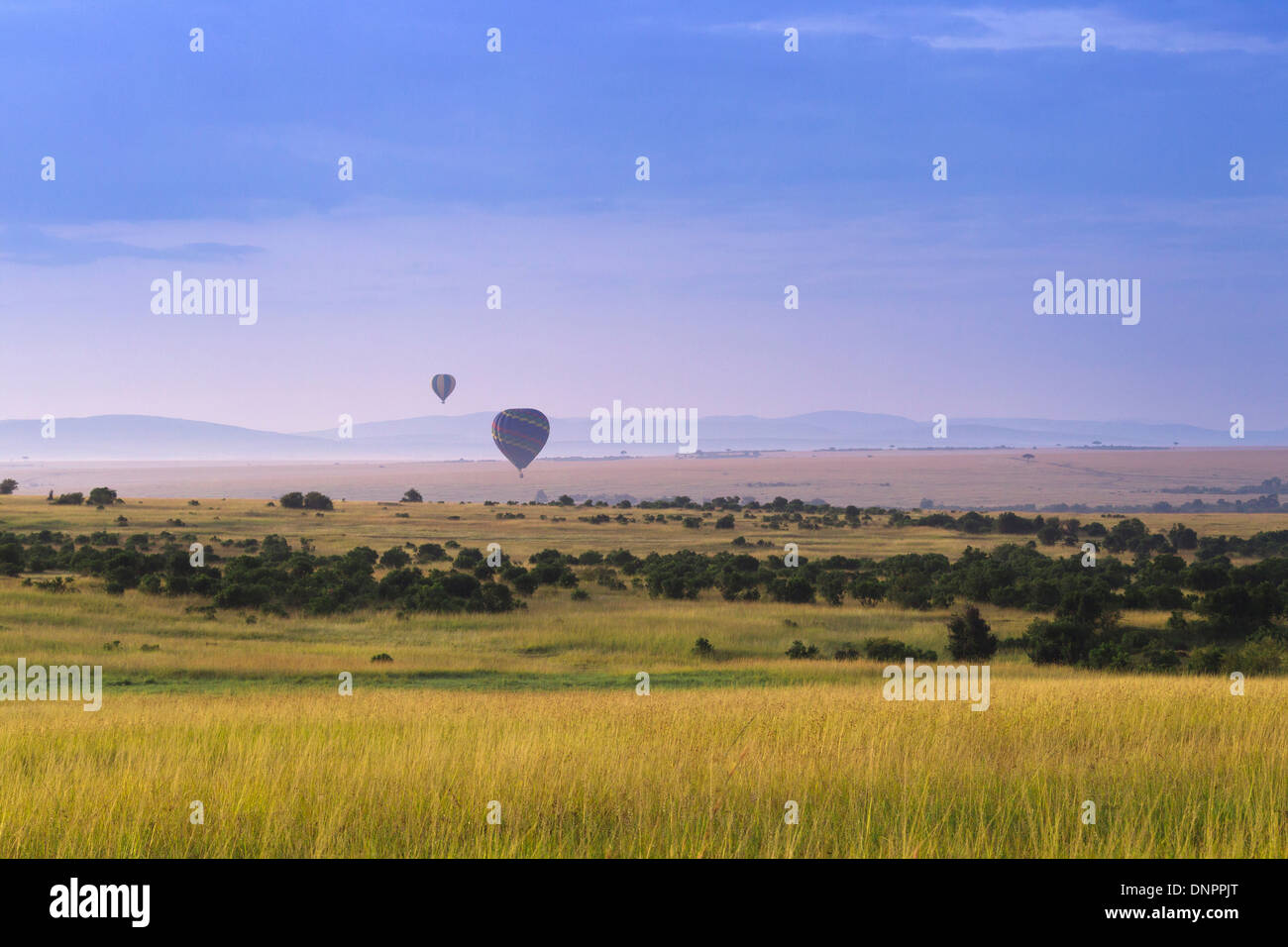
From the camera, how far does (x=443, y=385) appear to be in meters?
129

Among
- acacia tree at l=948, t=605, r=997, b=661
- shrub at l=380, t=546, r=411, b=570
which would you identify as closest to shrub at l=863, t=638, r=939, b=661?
acacia tree at l=948, t=605, r=997, b=661

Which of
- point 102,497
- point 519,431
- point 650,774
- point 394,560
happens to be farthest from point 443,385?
point 650,774

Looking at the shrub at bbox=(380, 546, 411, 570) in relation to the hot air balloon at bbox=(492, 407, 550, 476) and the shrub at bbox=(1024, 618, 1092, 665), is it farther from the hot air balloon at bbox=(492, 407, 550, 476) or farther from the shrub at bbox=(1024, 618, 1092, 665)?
the hot air balloon at bbox=(492, 407, 550, 476)

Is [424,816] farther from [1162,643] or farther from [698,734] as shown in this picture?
[1162,643]

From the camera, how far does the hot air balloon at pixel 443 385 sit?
128m

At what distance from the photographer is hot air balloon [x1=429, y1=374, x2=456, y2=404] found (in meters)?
128

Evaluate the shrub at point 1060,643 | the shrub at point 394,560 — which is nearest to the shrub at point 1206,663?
the shrub at point 1060,643

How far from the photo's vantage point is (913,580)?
45312 millimetres

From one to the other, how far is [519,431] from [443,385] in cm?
1683

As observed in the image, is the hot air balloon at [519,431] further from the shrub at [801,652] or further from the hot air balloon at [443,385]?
the shrub at [801,652]

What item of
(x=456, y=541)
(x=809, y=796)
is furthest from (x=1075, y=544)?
(x=809, y=796)

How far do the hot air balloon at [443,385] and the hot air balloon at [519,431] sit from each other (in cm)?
1145

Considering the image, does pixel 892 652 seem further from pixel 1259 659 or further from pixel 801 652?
pixel 1259 659

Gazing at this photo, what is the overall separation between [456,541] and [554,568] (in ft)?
94.4
